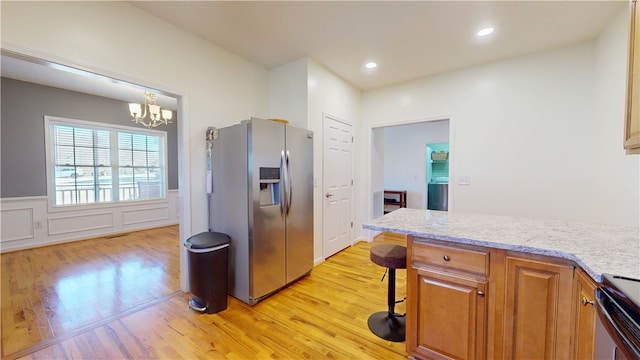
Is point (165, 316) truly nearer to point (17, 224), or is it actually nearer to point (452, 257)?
point (452, 257)

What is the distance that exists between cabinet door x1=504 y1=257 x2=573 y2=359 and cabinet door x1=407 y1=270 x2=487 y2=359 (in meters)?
0.13

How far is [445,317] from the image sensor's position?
1.46 meters

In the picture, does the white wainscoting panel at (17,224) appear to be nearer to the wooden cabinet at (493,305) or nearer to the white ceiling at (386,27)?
the white ceiling at (386,27)

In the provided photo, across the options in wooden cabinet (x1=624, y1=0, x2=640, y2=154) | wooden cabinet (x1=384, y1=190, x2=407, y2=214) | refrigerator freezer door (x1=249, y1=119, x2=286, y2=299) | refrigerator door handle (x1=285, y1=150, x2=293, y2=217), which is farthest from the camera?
wooden cabinet (x1=384, y1=190, x2=407, y2=214)

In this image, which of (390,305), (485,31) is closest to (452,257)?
(390,305)

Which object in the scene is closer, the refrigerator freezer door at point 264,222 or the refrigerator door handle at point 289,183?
the refrigerator freezer door at point 264,222

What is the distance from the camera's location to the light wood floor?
174 cm

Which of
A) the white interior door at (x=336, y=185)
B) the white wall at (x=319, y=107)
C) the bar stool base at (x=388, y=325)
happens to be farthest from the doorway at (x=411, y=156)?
the bar stool base at (x=388, y=325)

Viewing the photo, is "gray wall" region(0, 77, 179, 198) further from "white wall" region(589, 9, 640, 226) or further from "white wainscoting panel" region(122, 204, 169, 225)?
"white wall" region(589, 9, 640, 226)

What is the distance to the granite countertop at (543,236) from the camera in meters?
1.04

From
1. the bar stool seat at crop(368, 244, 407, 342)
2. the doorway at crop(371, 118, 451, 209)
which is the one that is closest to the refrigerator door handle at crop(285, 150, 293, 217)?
the bar stool seat at crop(368, 244, 407, 342)

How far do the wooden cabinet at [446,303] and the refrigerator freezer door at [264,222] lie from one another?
1.38 metres

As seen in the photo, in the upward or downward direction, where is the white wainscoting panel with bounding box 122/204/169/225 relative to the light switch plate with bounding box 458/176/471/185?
downward

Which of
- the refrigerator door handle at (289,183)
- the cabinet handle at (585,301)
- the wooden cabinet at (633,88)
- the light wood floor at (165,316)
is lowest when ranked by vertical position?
the light wood floor at (165,316)
